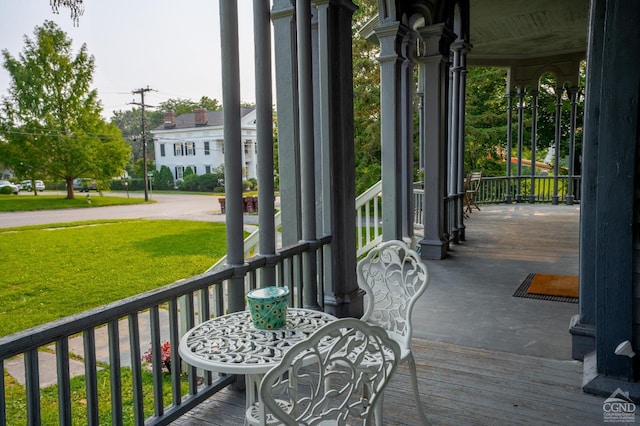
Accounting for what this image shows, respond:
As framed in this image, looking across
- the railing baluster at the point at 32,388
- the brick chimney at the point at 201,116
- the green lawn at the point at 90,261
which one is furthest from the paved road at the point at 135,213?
the railing baluster at the point at 32,388

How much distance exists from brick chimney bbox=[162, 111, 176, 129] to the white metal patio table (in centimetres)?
646

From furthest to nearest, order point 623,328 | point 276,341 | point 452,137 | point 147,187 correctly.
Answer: point 147,187
point 452,137
point 623,328
point 276,341

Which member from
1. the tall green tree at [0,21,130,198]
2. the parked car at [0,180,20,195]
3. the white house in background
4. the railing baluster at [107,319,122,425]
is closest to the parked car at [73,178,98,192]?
the tall green tree at [0,21,130,198]

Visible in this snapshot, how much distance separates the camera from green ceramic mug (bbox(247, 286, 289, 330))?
2.01m

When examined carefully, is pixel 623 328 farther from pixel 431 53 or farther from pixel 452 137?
pixel 452 137

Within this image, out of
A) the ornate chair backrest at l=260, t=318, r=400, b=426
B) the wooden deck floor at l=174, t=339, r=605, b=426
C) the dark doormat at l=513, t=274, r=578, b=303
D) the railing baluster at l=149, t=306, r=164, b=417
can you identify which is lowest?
the wooden deck floor at l=174, t=339, r=605, b=426

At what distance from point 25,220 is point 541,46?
1173cm

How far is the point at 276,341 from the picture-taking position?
194 cm

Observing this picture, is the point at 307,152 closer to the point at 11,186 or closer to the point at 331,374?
the point at 331,374

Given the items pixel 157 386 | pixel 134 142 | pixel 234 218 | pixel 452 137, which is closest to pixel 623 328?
pixel 234 218

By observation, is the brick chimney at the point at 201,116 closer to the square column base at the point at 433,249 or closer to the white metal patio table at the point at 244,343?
the square column base at the point at 433,249

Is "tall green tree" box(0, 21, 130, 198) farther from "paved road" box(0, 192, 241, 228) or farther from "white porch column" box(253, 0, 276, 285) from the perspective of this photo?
"white porch column" box(253, 0, 276, 285)

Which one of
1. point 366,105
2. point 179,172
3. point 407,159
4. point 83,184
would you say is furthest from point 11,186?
point 366,105

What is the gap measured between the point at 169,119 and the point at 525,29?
717 centimetres
